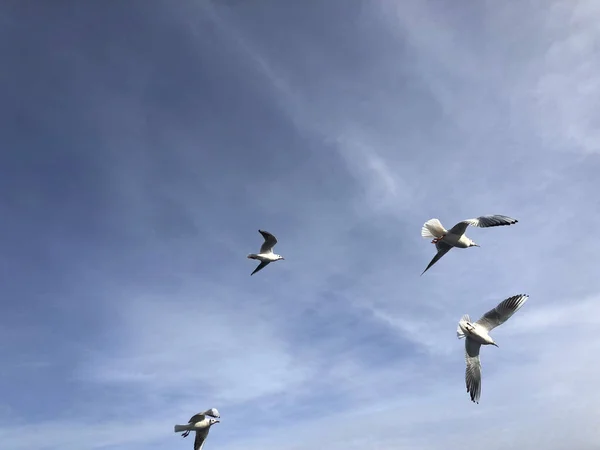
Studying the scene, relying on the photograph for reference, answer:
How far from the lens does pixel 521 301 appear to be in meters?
36.5

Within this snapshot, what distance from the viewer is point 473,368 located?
37500 millimetres

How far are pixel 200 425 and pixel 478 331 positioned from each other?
28970 millimetres

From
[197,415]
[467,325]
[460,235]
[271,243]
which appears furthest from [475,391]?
[271,243]

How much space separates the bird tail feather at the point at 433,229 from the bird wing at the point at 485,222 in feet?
2.76

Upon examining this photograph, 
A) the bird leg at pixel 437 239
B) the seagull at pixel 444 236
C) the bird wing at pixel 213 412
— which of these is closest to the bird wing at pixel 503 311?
the seagull at pixel 444 236

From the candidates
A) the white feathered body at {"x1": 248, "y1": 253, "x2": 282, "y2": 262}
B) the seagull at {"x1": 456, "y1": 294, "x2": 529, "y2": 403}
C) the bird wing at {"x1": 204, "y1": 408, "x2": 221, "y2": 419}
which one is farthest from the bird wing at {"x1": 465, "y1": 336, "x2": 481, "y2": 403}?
the white feathered body at {"x1": 248, "y1": 253, "x2": 282, "y2": 262}

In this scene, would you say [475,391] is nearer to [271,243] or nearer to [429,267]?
[429,267]

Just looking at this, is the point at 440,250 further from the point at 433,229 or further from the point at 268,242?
the point at 268,242

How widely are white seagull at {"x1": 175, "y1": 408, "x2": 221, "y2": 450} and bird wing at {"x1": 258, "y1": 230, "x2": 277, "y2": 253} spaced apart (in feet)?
68.3

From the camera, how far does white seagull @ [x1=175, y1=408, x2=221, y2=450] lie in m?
46.7

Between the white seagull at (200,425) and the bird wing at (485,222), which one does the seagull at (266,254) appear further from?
the bird wing at (485,222)

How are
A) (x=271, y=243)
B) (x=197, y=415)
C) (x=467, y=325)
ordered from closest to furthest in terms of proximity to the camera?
(x=467, y=325) < (x=197, y=415) < (x=271, y=243)

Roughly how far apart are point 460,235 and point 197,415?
30.4 meters

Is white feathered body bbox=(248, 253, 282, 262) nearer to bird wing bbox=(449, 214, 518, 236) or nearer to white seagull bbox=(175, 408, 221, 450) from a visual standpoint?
white seagull bbox=(175, 408, 221, 450)
